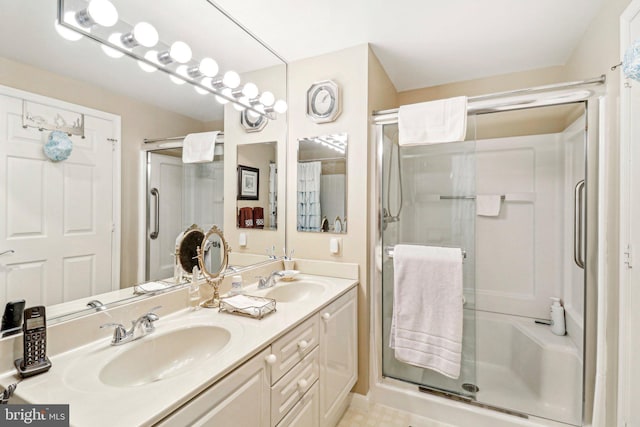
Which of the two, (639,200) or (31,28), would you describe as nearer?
(31,28)

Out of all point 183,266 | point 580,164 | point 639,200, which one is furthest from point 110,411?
point 580,164

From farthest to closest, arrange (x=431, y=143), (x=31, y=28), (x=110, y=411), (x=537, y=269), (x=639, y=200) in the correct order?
1. (x=537, y=269)
2. (x=431, y=143)
3. (x=639, y=200)
4. (x=31, y=28)
5. (x=110, y=411)

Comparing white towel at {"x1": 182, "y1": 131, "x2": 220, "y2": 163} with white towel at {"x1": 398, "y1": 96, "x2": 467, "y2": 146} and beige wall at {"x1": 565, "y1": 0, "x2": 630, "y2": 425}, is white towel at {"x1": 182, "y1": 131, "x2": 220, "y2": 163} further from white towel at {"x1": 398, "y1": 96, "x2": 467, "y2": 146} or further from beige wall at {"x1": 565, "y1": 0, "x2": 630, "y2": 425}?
beige wall at {"x1": 565, "y1": 0, "x2": 630, "y2": 425}

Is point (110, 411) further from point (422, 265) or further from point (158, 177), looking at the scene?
point (422, 265)

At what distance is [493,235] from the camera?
2527 mm

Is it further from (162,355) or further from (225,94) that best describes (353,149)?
(162,355)

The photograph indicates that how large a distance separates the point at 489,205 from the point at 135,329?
8.59ft

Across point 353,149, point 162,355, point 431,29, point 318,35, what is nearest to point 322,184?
point 353,149

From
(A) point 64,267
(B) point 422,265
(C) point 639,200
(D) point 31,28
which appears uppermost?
(D) point 31,28

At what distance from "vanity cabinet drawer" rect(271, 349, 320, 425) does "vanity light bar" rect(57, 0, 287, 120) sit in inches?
58.2

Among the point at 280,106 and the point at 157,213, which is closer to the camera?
the point at 157,213

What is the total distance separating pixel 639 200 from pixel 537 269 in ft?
4.33

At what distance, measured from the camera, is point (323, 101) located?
2031 millimetres

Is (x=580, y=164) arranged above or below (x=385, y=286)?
above
